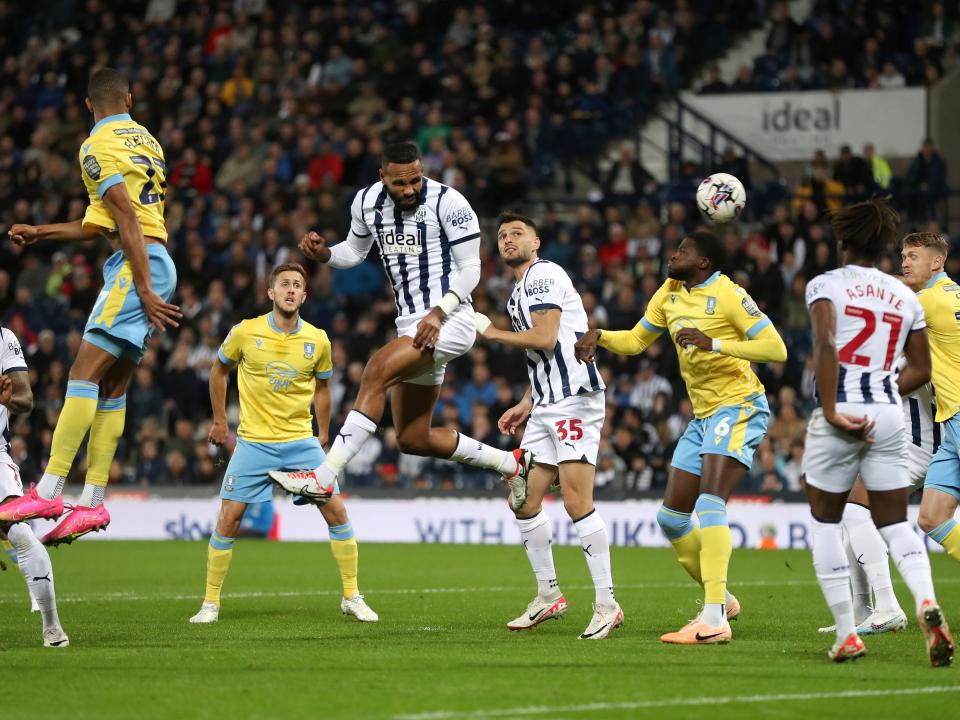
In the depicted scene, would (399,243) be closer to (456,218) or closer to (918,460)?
(456,218)

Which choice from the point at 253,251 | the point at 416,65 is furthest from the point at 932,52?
the point at 253,251

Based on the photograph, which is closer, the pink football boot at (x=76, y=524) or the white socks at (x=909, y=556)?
the white socks at (x=909, y=556)

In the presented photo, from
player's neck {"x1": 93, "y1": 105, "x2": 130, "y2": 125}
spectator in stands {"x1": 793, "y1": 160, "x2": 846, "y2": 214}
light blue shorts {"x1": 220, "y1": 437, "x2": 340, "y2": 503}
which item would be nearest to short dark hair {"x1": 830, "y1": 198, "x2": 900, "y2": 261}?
player's neck {"x1": 93, "y1": 105, "x2": 130, "y2": 125}

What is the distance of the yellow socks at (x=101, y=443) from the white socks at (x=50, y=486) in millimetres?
340

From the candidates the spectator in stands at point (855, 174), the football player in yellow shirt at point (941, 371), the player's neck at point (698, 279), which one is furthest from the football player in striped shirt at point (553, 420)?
the spectator in stands at point (855, 174)

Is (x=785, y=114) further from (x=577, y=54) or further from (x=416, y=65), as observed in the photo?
(x=416, y=65)

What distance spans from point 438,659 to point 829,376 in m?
2.67

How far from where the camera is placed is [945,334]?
33.7 ft

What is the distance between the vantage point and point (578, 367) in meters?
10.1

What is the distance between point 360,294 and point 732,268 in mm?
6109

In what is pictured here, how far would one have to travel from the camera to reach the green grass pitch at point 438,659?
6703mm

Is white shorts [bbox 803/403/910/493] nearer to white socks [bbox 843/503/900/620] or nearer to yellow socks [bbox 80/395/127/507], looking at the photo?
white socks [bbox 843/503/900/620]

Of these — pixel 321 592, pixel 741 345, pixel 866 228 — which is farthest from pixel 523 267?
pixel 321 592

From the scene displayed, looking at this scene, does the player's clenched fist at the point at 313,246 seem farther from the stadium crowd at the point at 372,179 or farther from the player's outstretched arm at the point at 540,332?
the stadium crowd at the point at 372,179
